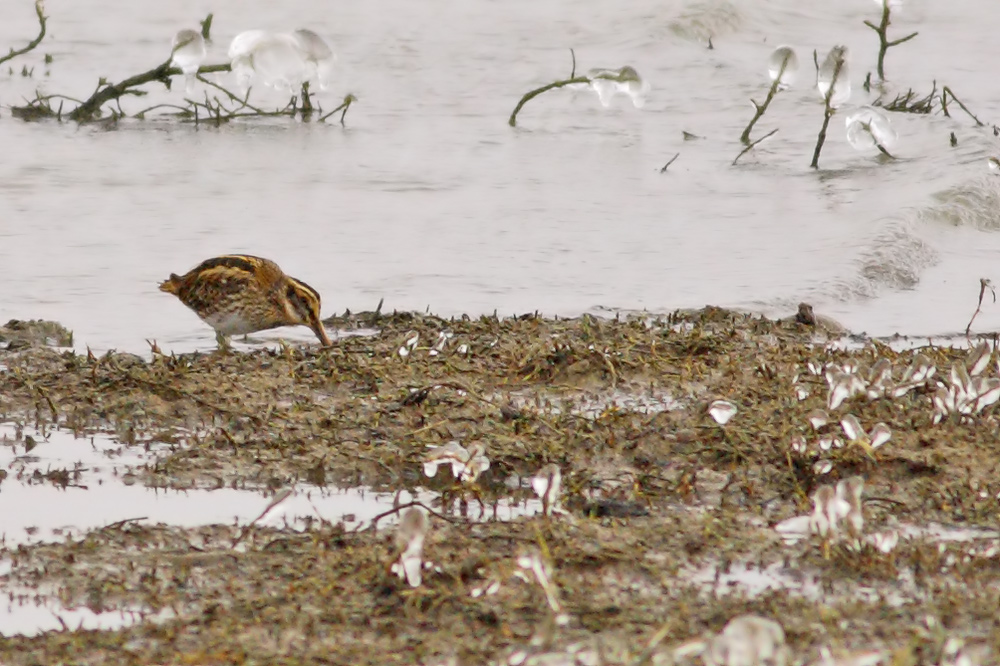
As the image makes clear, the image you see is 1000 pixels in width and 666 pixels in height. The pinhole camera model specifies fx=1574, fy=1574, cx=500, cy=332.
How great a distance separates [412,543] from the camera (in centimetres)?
414

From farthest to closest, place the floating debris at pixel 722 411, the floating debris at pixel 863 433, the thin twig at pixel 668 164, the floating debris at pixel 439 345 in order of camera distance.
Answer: the thin twig at pixel 668 164, the floating debris at pixel 439 345, the floating debris at pixel 722 411, the floating debris at pixel 863 433

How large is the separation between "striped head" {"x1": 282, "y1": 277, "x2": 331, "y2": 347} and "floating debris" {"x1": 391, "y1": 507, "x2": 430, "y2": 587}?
11.9 ft

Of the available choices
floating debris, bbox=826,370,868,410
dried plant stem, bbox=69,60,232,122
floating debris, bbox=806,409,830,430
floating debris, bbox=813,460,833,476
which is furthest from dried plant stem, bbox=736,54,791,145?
floating debris, bbox=813,460,833,476

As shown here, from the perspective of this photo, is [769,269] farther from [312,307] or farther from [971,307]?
[312,307]

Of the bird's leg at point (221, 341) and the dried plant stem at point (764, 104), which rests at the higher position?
the dried plant stem at point (764, 104)

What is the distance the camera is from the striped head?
25.4 feet

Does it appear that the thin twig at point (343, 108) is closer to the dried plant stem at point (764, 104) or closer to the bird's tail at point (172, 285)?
the dried plant stem at point (764, 104)

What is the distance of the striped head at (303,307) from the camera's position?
305 inches

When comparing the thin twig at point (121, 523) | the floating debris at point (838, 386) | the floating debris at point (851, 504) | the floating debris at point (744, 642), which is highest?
the floating debris at point (744, 642)

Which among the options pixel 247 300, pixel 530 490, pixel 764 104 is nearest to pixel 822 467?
pixel 530 490

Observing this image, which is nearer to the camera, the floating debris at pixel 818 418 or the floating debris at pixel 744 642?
the floating debris at pixel 744 642

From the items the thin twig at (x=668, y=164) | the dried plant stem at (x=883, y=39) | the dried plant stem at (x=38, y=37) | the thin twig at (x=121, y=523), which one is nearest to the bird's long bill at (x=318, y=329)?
the thin twig at (x=121, y=523)

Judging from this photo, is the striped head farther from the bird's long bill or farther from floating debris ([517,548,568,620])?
floating debris ([517,548,568,620])

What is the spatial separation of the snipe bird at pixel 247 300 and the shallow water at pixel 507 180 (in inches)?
12.1
